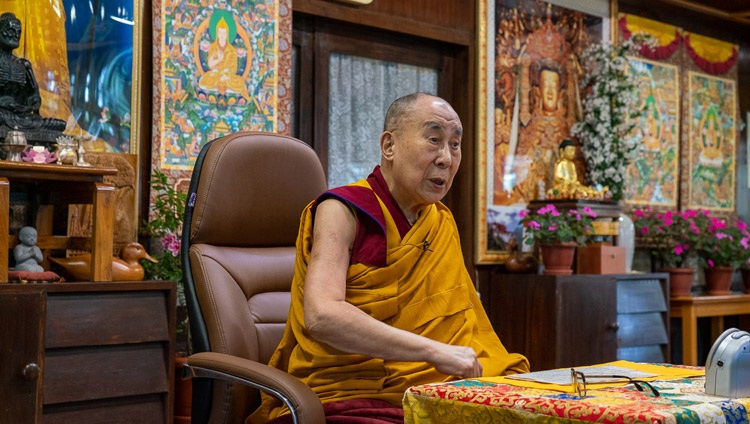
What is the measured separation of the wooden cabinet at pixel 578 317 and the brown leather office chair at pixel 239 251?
8.12 ft

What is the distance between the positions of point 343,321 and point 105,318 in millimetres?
1263

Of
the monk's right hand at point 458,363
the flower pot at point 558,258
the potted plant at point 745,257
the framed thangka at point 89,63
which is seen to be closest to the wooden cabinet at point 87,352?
the framed thangka at point 89,63

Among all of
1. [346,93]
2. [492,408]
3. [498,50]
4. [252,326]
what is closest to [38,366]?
[252,326]

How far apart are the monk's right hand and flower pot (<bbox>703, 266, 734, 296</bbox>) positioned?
448 centimetres

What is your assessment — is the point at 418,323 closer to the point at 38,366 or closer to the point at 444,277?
the point at 444,277

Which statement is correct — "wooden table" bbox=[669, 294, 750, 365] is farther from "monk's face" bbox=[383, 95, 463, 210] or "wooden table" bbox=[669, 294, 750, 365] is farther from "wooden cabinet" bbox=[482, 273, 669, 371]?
"monk's face" bbox=[383, 95, 463, 210]

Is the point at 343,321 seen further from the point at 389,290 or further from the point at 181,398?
the point at 181,398

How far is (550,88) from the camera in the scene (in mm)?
5395

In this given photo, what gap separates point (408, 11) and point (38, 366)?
2.97 meters

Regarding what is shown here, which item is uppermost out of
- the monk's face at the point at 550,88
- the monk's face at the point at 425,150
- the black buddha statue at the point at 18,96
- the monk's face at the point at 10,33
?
the monk's face at the point at 550,88

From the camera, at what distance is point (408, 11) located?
4.75 metres

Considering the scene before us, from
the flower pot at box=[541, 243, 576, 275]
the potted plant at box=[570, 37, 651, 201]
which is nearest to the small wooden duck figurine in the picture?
the flower pot at box=[541, 243, 576, 275]

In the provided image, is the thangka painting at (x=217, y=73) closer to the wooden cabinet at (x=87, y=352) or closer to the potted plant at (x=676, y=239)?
the wooden cabinet at (x=87, y=352)

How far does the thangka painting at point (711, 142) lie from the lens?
20.4 ft
